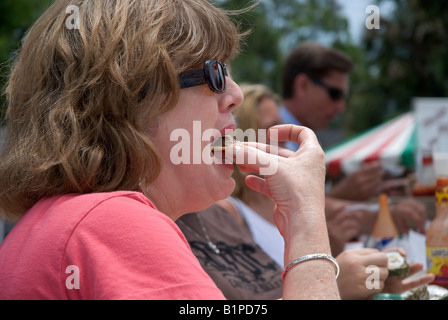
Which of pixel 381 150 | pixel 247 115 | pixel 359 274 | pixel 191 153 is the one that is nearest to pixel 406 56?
pixel 381 150

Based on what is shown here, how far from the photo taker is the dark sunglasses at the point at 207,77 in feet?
5.49

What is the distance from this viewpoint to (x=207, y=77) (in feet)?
5.55

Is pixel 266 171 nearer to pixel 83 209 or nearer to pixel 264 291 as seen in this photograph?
pixel 83 209

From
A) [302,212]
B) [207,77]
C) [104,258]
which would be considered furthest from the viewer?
[207,77]

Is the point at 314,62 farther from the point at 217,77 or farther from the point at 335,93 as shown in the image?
the point at 217,77

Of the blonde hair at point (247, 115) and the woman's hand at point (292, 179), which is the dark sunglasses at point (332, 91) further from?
the woman's hand at point (292, 179)

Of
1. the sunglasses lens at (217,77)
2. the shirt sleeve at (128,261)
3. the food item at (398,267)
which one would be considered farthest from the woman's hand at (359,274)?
the shirt sleeve at (128,261)

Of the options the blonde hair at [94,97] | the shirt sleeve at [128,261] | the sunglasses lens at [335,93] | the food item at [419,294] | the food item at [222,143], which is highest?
the blonde hair at [94,97]

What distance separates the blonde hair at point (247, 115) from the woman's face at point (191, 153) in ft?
5.67

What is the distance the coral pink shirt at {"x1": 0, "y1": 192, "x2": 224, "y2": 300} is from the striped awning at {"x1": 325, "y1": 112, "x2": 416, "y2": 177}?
246 inches

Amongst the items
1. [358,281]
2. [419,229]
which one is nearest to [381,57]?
[419,229]

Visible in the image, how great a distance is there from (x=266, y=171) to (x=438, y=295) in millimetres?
1128

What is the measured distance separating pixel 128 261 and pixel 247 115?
279 cm

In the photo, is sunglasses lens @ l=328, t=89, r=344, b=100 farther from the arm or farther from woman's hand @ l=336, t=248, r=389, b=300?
the arm
